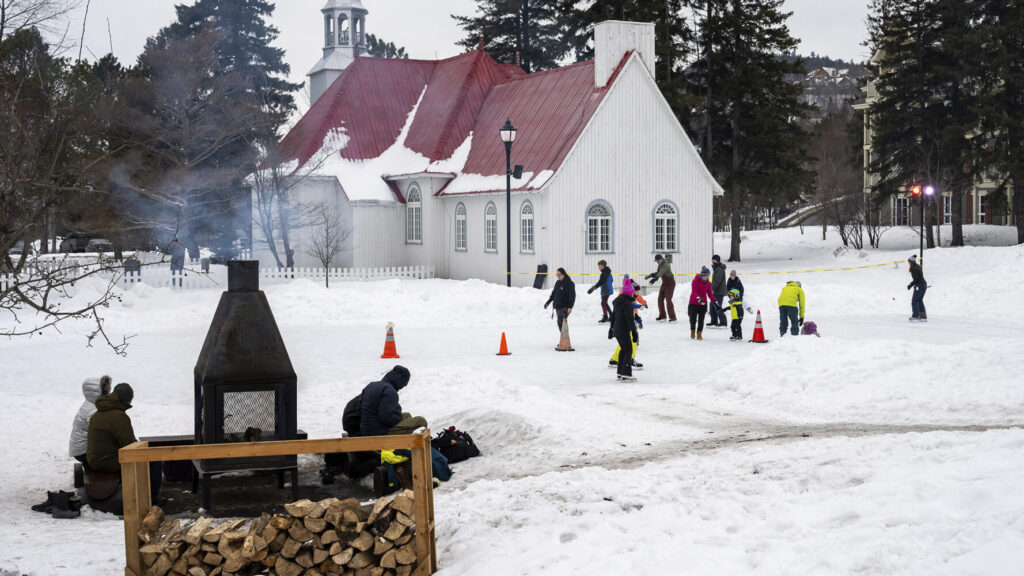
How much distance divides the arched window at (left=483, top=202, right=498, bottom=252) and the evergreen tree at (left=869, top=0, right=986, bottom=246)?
2113 centimetres

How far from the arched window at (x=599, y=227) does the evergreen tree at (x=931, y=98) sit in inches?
724

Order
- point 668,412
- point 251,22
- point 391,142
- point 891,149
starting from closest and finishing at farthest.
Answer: point 668,412, point 391,142, point 891,149, point 251,22

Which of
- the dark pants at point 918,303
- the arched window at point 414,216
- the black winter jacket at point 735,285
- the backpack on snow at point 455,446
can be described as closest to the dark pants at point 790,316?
the black winter jacket at point 735,285

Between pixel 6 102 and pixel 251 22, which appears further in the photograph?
pixel 251 22

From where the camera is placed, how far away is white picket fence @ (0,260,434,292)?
3409cm

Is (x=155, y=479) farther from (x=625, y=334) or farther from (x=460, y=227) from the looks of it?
(x=460, y=227)

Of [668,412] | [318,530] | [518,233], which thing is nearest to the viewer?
[318,530]

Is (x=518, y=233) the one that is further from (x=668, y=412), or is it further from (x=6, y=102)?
(x=6, y=102)

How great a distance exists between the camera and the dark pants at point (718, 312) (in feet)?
77.1

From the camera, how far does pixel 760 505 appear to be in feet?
24.4

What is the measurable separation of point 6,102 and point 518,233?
24.6 metres

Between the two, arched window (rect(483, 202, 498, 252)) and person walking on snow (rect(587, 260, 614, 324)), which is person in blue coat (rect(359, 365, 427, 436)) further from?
arched window (rect(483, 202, 498, 252))

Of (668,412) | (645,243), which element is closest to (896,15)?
(645,243)

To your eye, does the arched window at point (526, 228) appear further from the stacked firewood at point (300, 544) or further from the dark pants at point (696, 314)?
the stacked firewood at point (300, 544)
